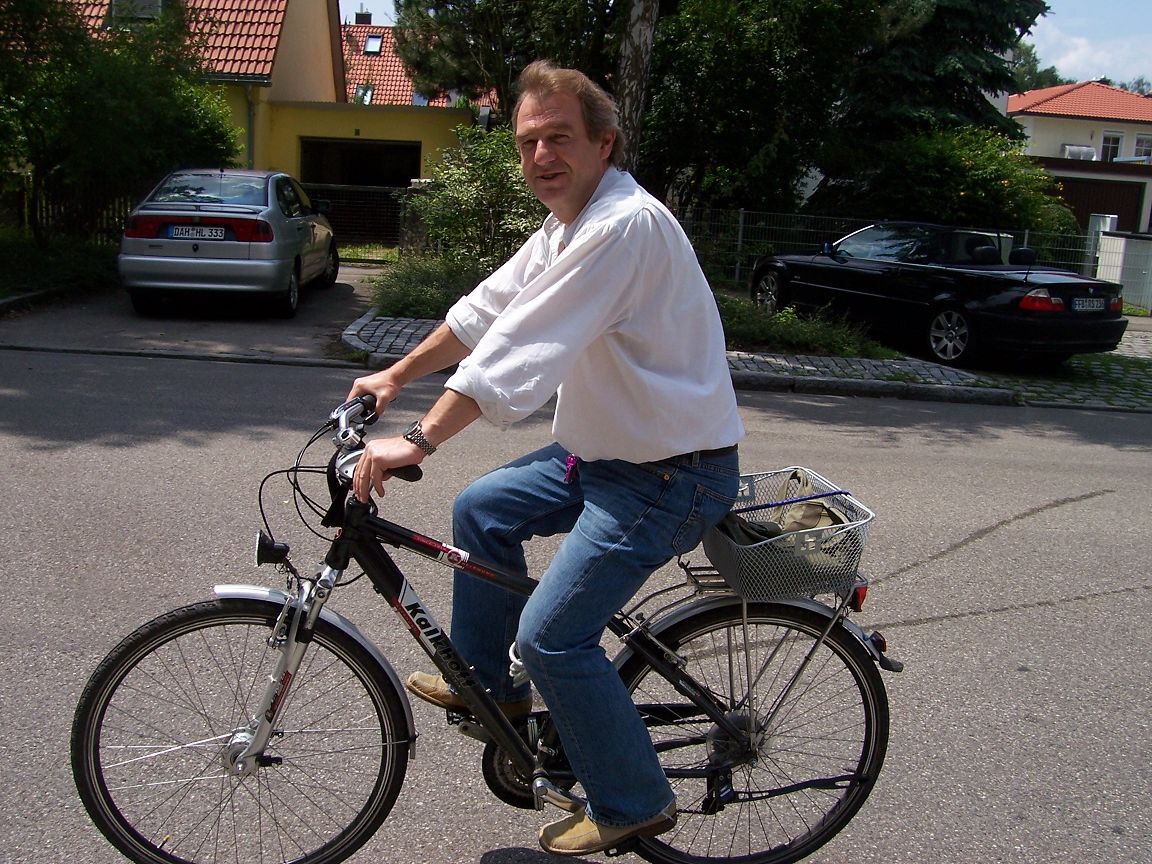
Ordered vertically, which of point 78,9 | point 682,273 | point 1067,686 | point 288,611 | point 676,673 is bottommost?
point 1067,686

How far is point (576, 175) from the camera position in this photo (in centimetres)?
261

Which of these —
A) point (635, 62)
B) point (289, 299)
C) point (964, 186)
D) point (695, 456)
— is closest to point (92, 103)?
point (289, 299)

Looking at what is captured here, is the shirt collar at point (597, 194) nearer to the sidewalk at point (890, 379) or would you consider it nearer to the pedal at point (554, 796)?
the pedal at point (554, 796)

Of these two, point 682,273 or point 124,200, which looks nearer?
point 682,273

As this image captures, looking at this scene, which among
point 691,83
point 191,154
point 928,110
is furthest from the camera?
point 928,110

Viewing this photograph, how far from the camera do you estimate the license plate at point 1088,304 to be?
11867 millimetres

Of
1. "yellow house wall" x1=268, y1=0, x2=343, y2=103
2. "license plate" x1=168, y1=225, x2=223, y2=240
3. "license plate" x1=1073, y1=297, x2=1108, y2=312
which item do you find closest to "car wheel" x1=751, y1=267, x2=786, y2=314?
"license plate" x1=1073, y1=297, x2=1108, y2=312

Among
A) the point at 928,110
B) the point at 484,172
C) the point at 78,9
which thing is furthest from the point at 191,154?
the point at 928,110

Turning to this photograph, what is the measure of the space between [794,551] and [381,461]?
1.00 meters

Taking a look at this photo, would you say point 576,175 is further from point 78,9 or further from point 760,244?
point 760,244

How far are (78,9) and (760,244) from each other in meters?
10.5

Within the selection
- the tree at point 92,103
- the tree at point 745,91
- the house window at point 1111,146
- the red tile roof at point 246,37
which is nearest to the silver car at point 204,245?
the tree at point 92,103

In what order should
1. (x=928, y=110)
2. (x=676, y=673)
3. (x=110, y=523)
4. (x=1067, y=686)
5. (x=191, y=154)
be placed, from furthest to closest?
(x=928, y=110)
(x=191, y=154)
(x=110, y=523)
(x=1067, y=686)
(x=676, y=673)

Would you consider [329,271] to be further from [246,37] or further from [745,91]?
[246,37]
